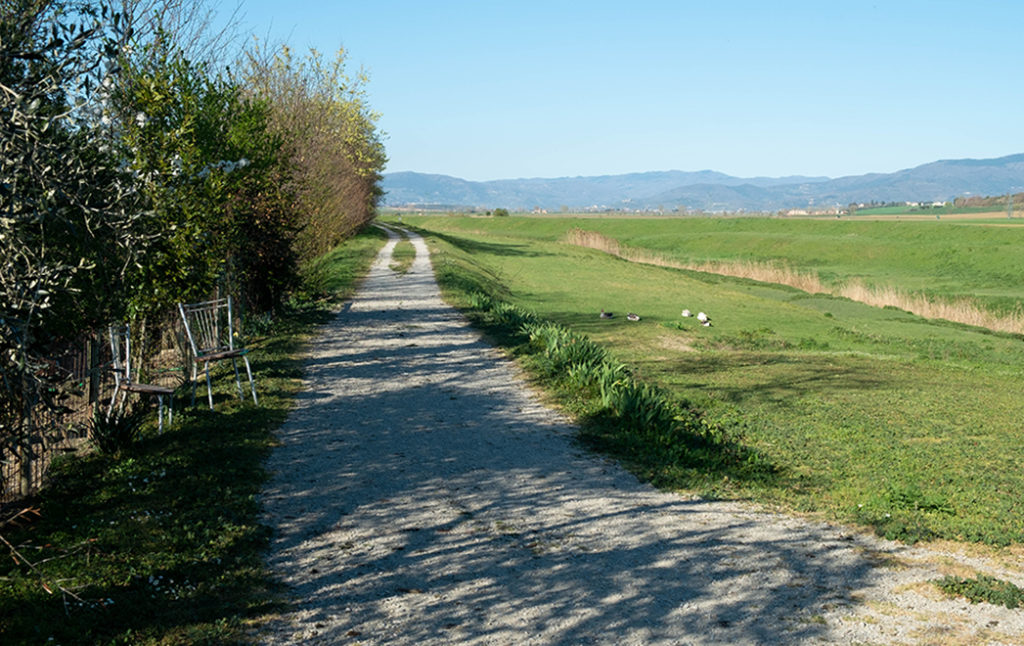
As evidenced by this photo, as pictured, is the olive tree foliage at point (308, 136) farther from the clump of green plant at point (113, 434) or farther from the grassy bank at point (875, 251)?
the grassy bank at point (875, 251)

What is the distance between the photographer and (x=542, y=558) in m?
6.67

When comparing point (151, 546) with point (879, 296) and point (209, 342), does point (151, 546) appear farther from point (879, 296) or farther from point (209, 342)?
point (879, 296)

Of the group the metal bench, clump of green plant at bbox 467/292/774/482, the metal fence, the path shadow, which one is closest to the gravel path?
the path shadow

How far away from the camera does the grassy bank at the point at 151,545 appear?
17.6ft

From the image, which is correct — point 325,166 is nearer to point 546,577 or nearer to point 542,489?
point 542,489

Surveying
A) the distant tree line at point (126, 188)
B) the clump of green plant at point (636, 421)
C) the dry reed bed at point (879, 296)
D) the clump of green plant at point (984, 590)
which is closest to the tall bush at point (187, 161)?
the distant tree line at point (126, 188)

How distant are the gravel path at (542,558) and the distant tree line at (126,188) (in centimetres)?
233

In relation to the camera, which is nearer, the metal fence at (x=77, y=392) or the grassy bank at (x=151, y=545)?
the grassy bank at (x=151, y=545)

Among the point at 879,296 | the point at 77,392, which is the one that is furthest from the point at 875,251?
the point at 77,392

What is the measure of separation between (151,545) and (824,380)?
1293 centimetres

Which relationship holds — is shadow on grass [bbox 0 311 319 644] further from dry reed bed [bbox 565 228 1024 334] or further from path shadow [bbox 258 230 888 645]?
dry reed bed [bbox 565 228 1024 334]

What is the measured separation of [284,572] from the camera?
629cm

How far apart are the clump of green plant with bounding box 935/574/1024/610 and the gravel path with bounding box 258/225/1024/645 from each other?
0.33 feet

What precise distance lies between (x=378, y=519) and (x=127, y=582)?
2.11m
